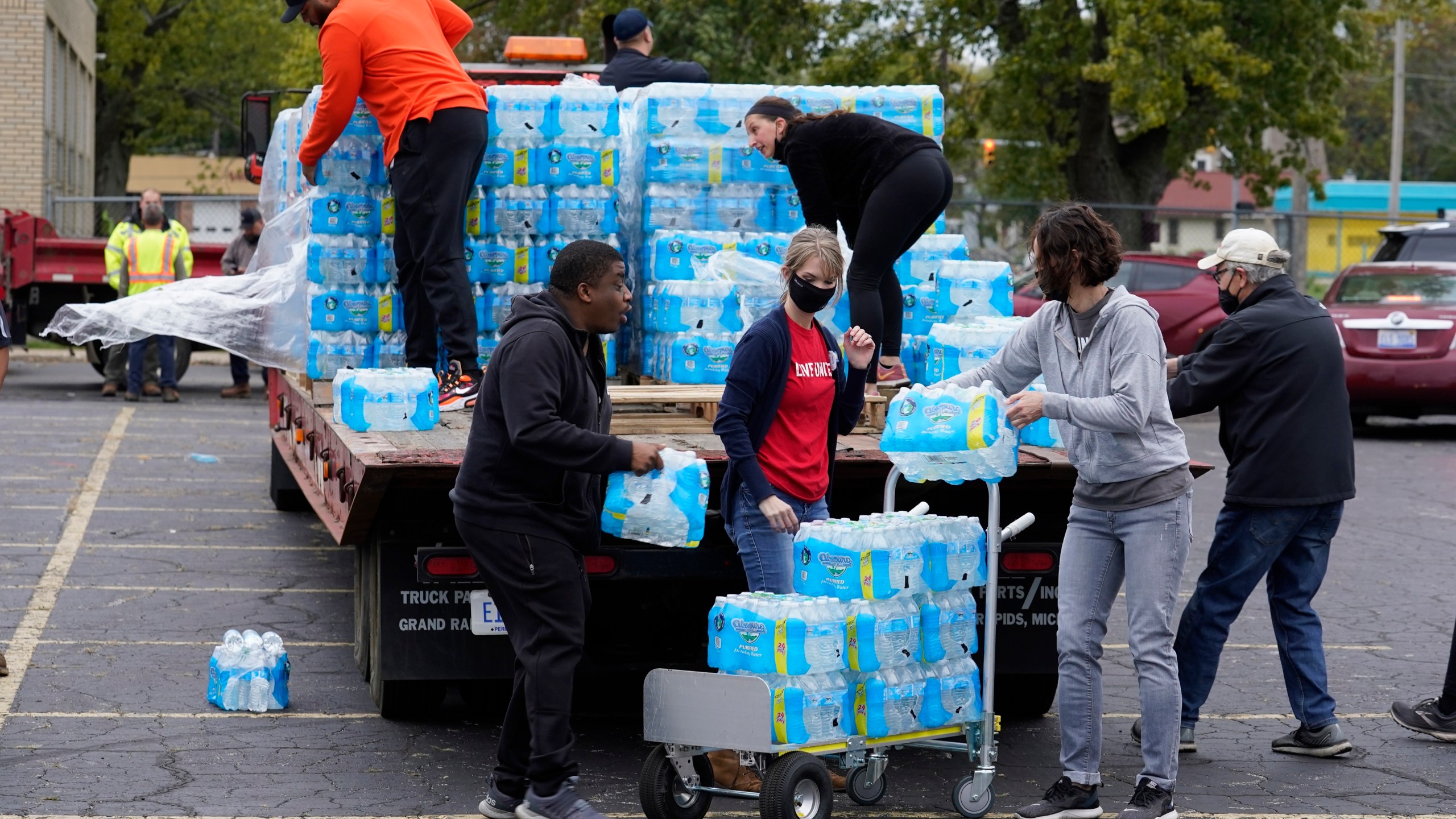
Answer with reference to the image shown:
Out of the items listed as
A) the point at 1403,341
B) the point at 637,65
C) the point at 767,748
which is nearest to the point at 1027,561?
the point at 767,748

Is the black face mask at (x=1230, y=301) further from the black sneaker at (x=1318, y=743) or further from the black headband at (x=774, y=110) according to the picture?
the black headband at (x=774, y=110)

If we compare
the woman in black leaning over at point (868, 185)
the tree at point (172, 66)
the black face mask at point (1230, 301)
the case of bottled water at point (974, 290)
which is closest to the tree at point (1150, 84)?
the case of bottled water at point (974, 290)

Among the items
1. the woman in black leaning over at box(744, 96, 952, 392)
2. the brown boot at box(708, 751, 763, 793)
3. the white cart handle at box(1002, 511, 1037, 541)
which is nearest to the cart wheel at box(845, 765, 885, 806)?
the brown boot at box(708, 751, 763, 793)

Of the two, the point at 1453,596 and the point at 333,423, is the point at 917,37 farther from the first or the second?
the point at 333,423

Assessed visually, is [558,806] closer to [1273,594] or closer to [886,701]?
[886,701]

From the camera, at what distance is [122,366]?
63.9 ft

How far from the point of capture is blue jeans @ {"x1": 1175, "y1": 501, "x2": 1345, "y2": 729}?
6535 mm

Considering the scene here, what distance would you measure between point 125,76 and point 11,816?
41.3 m

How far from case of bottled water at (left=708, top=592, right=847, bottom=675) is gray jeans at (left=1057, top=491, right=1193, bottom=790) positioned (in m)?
0.86

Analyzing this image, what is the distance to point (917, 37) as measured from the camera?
2792 centimetres

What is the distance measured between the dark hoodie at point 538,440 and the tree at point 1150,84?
19669 mm

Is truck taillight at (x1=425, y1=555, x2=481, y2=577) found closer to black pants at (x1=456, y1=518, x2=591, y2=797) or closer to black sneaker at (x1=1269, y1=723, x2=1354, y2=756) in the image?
black pants at (x1=456, y1=518, x2=591, y2=797)

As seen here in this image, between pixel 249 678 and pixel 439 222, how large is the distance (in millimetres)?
2140

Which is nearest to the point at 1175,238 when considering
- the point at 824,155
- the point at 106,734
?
the point at 824,155
